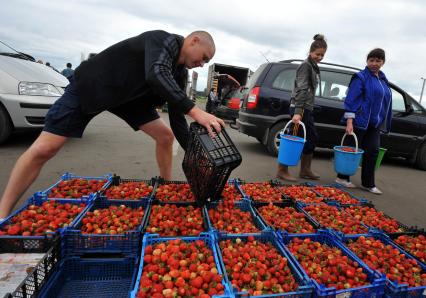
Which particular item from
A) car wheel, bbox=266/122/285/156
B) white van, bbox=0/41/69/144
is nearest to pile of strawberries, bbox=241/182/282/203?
car wheel, bbox=266/122/285/156

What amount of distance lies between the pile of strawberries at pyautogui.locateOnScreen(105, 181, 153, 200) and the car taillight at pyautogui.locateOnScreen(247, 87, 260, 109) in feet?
11.8

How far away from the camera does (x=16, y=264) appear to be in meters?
1.82

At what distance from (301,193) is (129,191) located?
185cm

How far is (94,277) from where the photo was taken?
→ 2.02 meters

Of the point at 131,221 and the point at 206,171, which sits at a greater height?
the point at 206,171

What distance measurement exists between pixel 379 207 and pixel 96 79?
12.3 ft

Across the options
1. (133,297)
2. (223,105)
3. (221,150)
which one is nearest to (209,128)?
(221,150)

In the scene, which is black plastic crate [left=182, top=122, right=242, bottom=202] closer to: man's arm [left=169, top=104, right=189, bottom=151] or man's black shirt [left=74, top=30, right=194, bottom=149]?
man's black shirt [left=74, top=30, right=194, bottom=149]

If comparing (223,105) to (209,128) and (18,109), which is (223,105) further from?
(209,128)

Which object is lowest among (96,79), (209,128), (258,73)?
(209,128)

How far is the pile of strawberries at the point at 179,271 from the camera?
162 centimetres

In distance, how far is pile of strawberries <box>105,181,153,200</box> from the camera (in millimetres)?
2758

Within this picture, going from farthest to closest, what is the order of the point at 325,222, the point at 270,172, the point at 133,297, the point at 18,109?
1. the point at 270,172
2. the point at 18,109
3. the point at 325,222
4. the point at 133,297

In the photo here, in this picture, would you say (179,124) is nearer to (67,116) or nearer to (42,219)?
(67,116)
